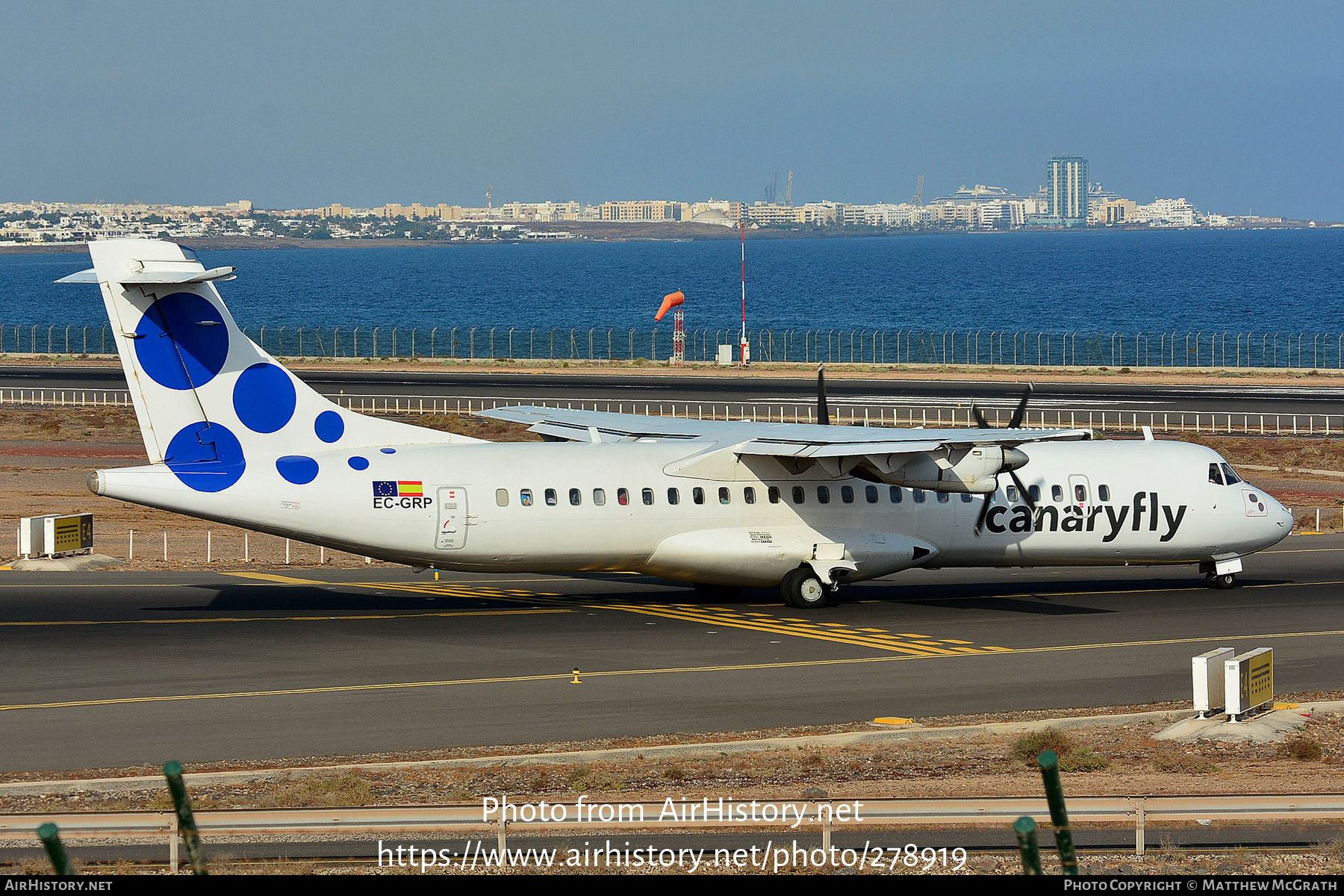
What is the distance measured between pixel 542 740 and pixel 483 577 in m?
15.6

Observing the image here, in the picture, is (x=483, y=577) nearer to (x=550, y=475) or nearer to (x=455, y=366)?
(x=550, y=475)

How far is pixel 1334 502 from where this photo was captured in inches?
1911

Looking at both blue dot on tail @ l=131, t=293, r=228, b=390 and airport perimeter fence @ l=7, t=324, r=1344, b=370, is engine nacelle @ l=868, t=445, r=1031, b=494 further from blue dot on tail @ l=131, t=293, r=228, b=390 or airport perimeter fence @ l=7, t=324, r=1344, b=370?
airport perimeter fence @ l=7, t=324, r=1344, b=370

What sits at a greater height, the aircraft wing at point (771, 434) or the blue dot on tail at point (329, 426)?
the blue dot on tail at point (329, 426)

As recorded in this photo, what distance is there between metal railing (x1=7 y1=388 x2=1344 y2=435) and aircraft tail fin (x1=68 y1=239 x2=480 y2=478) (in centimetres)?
3252

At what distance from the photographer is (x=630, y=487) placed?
97.6 feet

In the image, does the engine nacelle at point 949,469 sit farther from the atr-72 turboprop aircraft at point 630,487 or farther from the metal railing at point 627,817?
the metal railing at point 627,817

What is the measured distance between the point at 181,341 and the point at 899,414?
43.3 meters

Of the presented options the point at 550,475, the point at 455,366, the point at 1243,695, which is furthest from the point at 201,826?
the point at 455,366

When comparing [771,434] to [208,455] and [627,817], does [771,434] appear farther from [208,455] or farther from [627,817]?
[627,817]

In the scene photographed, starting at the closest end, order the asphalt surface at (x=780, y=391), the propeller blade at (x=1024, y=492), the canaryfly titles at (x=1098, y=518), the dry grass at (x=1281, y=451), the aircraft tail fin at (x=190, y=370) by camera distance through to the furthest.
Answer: the aircraft tail fin at (x=190, y=370) → the propeller blade at (x=1024, y=492) → the canaryfly titles at (x=1098, y=518) → the dry grass at (x=1281, y=451) → the asphalt surface at (x=780, y=391)

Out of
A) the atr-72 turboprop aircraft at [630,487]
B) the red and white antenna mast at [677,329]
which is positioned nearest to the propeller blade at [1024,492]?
the atr-72 turboprop aircraft at [630,487]

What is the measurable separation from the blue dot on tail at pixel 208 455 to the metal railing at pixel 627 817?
15011mm

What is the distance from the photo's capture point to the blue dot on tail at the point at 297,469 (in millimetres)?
27578
